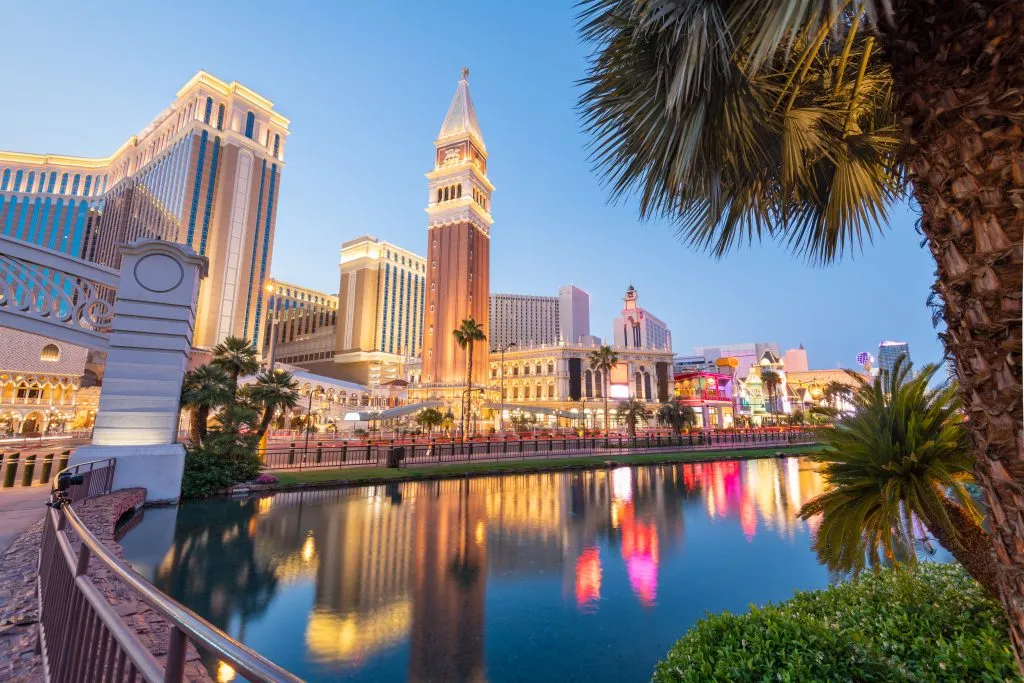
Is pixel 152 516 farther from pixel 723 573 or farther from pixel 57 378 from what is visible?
pixel 57 378

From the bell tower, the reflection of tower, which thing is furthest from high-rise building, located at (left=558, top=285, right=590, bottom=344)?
the reflection of tower

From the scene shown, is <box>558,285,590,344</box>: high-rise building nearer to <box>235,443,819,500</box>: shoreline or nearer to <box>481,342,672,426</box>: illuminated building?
<box>481,342,672,426</box>: illuminated building

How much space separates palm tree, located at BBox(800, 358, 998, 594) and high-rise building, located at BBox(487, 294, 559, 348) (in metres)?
165

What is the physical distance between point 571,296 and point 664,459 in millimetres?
159560

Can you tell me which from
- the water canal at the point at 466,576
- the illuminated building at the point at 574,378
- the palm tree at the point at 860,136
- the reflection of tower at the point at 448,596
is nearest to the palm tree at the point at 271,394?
the water canal at the point at 466,576

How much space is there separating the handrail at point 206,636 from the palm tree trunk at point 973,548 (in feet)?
16.3

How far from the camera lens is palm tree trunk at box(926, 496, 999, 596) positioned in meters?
3.85

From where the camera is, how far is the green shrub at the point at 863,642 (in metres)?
3.67

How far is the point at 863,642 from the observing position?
13.1ft

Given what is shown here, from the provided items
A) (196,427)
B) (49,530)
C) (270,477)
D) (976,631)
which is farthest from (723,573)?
(196,427)

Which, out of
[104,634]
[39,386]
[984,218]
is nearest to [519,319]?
[39,386]

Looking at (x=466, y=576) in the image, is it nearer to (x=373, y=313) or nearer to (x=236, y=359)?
(x=236, y=359)

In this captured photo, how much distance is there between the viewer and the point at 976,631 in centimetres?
426

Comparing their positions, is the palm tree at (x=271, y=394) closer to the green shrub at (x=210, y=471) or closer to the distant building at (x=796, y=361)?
the green shrub at (x=210, y=471)
